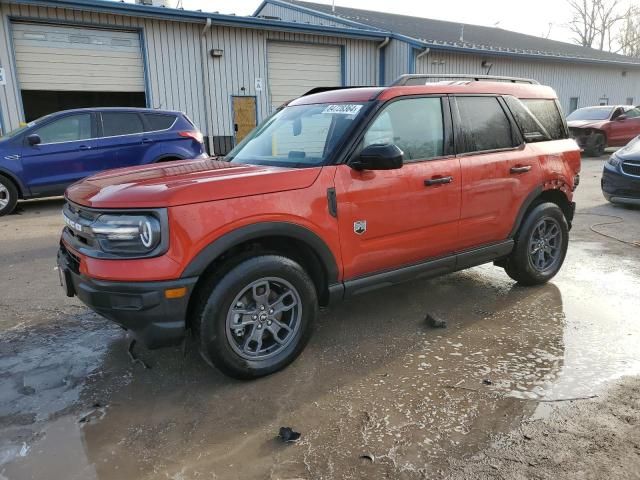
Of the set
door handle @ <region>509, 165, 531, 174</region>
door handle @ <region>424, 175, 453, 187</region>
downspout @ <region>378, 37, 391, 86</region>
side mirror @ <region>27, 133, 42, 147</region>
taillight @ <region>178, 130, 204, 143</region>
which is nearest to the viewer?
door handle @ <region>424, 175, 453, 187</region>

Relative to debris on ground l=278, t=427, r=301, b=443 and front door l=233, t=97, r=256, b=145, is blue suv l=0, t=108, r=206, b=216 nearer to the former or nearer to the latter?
front door l=233, t=97, r=256, b=145

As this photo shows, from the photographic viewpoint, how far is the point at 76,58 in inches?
513

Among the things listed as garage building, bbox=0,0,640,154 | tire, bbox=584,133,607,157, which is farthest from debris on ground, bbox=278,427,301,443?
tire, bbox=584,133,607,157

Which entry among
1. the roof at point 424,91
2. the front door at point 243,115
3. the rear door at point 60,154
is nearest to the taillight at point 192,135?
the rear door at point 60,154

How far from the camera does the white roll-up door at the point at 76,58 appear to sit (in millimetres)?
12422

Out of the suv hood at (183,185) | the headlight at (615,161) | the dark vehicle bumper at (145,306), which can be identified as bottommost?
the dark vehicle bumper at (145,306)

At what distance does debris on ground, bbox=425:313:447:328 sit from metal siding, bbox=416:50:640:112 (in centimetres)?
1575

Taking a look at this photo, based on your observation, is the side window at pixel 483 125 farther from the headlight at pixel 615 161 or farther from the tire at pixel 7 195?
the tire at pixel 7 195

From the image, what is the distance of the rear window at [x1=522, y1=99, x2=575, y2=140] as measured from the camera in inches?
183

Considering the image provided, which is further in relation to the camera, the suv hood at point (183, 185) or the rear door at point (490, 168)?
the rear door at point (490, 168)

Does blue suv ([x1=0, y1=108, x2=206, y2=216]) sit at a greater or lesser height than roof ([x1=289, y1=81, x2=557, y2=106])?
lesser

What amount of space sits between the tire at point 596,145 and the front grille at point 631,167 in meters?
9.58

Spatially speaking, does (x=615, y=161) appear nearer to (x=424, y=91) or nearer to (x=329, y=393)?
(x=424, y=91)

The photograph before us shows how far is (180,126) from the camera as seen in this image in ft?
32.1
